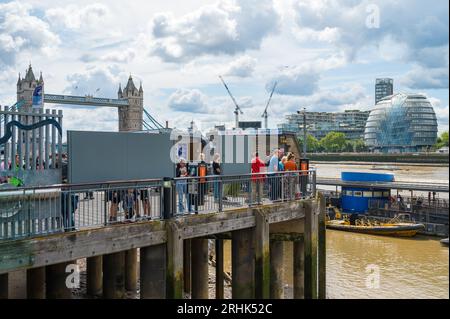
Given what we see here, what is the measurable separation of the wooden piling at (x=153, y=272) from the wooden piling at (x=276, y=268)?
5.77 m

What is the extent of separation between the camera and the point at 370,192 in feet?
157

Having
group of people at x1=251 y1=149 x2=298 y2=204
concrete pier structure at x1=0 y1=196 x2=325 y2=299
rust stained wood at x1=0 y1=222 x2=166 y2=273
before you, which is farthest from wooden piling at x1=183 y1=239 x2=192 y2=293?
rust stained wood at x1=0 y1=222 x2=166 y2=273

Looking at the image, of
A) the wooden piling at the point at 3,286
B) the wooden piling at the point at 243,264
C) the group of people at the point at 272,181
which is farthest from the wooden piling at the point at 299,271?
the wooden piling at the point at 3,286

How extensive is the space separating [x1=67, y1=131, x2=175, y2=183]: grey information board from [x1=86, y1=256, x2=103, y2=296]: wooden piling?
4.50 metres

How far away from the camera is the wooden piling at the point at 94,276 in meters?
17.9

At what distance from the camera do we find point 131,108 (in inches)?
6112

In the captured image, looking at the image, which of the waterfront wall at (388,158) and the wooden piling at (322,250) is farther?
the waterfront wall at (388,158)

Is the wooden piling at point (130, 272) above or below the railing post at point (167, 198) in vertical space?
below

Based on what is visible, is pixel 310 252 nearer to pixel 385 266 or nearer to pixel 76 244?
pixel 76 244

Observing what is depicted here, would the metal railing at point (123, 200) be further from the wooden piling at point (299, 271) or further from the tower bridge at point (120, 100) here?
the tower bridge at point (120, 100)

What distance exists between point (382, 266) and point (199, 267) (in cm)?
1917

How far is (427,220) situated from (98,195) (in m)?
37.7

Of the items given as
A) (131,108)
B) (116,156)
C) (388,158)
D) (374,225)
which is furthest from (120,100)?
(116,156)
